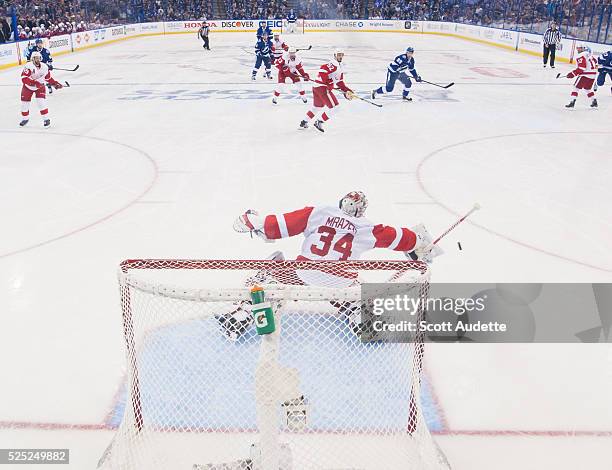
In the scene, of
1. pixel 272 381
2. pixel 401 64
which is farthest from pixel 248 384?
pixel 401 64

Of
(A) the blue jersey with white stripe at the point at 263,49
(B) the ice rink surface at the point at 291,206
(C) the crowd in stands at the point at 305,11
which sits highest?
(C) the crowd in stands at the point at 305,11

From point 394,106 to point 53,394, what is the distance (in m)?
9.19

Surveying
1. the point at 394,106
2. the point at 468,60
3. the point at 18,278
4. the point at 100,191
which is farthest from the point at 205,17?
the point at 18,278

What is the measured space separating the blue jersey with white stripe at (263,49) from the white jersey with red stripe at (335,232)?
1122cm

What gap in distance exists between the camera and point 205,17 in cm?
2839

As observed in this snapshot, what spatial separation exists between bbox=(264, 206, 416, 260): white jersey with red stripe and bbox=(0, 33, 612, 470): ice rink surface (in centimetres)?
81

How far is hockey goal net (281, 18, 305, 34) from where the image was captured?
88.6ft

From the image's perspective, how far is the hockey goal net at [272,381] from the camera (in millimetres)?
2162

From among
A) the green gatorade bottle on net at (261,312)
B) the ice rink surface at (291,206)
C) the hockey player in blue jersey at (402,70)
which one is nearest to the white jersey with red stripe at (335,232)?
the ice rink surface at (291,206)

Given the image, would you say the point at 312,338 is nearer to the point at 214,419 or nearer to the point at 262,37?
the point at 214,419

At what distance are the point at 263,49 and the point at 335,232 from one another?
449 inches

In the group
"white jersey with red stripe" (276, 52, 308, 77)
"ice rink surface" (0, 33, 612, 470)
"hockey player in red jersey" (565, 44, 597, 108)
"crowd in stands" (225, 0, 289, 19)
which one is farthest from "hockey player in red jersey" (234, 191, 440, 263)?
"crowd in stands" (225, 0, 289, 19)

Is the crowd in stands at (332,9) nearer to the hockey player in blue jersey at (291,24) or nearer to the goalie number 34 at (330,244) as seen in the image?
the hockey player in blue jersey at (291,24)

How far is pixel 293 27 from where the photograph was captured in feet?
89.1
